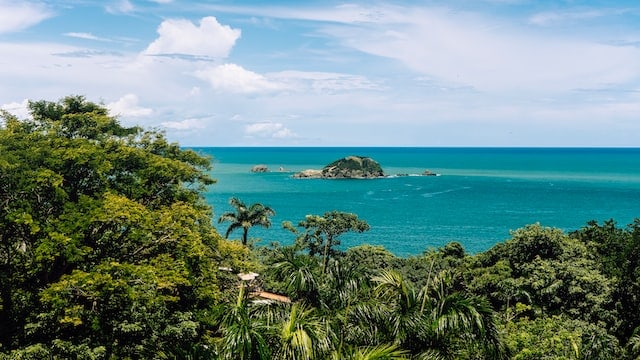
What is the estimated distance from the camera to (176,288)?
61.3 feet

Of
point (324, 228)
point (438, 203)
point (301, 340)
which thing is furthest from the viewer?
point (438, 203)

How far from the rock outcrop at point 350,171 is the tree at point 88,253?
133 m

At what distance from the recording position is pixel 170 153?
23625 mm

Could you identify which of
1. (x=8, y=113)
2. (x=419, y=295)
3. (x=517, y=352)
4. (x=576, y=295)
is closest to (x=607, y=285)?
(x=576, y=295)

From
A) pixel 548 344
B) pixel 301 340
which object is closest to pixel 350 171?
pixel 548 344

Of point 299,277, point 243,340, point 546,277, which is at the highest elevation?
point 299,277

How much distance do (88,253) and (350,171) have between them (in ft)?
455

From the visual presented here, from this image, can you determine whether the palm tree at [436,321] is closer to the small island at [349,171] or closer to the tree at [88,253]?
the tree at [88,253]

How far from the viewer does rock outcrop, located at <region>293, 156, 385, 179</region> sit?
153 meters

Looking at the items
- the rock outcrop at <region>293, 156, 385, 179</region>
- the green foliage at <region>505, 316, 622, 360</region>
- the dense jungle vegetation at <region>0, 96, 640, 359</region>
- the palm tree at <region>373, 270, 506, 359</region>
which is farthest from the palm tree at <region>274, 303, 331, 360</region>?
the rock outcrop at <region>293, 156, 385, 179</region>

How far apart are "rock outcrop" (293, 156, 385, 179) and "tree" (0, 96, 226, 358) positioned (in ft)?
436

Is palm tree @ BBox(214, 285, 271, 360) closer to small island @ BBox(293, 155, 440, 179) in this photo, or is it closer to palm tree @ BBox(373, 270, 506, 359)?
palm tree @ BBox(373, 270, 506, 359)

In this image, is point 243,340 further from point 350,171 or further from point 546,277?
point 350,171

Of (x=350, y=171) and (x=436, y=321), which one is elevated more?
(x=436, y=321)
